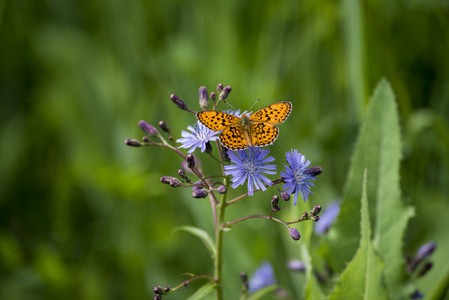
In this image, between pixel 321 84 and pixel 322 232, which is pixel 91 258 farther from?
pixel 321 84

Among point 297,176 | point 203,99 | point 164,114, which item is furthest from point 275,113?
point 164,114

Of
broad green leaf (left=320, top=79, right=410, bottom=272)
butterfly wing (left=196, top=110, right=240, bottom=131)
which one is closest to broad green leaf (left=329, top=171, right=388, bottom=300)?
broad green leaf (left=320, top=79, right=410, bottom=272)

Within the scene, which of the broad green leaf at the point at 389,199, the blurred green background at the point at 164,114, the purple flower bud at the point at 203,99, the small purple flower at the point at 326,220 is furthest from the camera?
the blurred green background at the point at 164,114

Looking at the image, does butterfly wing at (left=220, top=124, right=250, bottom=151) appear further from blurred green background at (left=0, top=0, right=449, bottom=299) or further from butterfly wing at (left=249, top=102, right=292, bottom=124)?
blurred green background at (left=0, top=0, right=449, bottom=299)

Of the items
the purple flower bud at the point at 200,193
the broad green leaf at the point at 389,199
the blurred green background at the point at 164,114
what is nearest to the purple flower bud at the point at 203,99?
the purple flower bud at the point at 200,193

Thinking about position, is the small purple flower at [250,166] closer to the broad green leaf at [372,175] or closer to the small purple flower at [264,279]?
the broad green leaf at [372,175]
